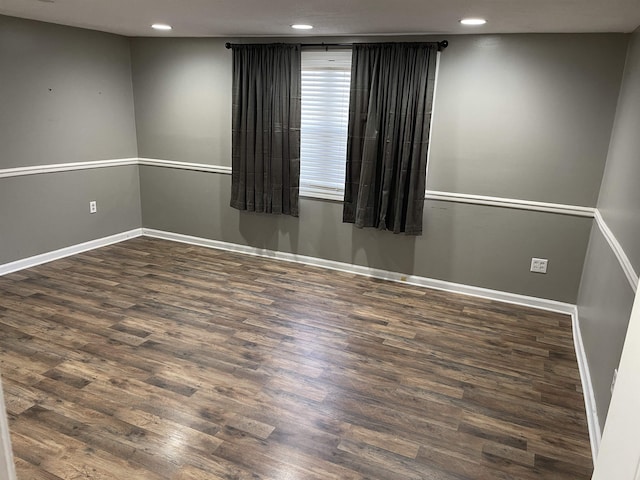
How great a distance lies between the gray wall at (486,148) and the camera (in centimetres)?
346

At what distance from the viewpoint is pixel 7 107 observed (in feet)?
12.7

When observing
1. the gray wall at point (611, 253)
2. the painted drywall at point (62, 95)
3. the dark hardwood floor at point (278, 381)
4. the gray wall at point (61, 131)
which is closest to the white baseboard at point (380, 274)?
the dark hardwood floor at point (278, 381)

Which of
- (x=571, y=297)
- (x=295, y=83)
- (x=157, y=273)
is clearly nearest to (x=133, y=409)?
(x=157, y=273)

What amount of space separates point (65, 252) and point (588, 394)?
178 inches

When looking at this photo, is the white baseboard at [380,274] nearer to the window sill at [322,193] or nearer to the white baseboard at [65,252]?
the white baseboard at [65,252]

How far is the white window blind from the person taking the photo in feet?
13.6

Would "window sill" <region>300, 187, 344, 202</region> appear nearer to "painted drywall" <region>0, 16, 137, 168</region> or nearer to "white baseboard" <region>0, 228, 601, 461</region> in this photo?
"white baseboard" <region>0, 228, 601, 461</region>

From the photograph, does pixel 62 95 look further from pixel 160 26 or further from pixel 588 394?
pixel 588 394

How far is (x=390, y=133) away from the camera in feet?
13.0

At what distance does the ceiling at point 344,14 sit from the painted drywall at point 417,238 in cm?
143

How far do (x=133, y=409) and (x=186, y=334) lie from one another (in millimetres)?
827

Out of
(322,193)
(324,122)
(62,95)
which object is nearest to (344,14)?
(324,122)

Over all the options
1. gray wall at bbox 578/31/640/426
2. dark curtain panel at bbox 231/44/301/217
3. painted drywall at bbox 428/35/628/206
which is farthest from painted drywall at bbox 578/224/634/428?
dark curtain panel at bbox 231/44/301/217

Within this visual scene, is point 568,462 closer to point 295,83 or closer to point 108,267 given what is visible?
point 295,83
